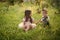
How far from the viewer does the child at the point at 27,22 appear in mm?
1537

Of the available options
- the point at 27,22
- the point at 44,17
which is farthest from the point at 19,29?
the point at 44,17

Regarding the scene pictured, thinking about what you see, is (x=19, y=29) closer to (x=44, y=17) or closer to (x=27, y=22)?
(x=27, y=22)

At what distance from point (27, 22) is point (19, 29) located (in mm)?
100

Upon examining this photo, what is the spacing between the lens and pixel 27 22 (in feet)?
5.09

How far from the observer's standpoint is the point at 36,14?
1548 millimetres

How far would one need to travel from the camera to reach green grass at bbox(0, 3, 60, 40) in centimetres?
151

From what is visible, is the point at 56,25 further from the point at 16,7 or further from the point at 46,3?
the point at 16,7

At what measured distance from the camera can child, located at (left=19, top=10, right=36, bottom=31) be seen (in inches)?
60.5

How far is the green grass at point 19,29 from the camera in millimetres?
1513

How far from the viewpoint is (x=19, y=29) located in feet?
5.01

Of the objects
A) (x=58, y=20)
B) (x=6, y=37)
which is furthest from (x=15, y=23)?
(x=58, y=20)

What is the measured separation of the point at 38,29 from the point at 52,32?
0.43 ft

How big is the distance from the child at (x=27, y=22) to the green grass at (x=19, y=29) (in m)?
0.03

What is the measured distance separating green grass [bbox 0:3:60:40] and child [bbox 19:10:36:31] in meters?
0.03
